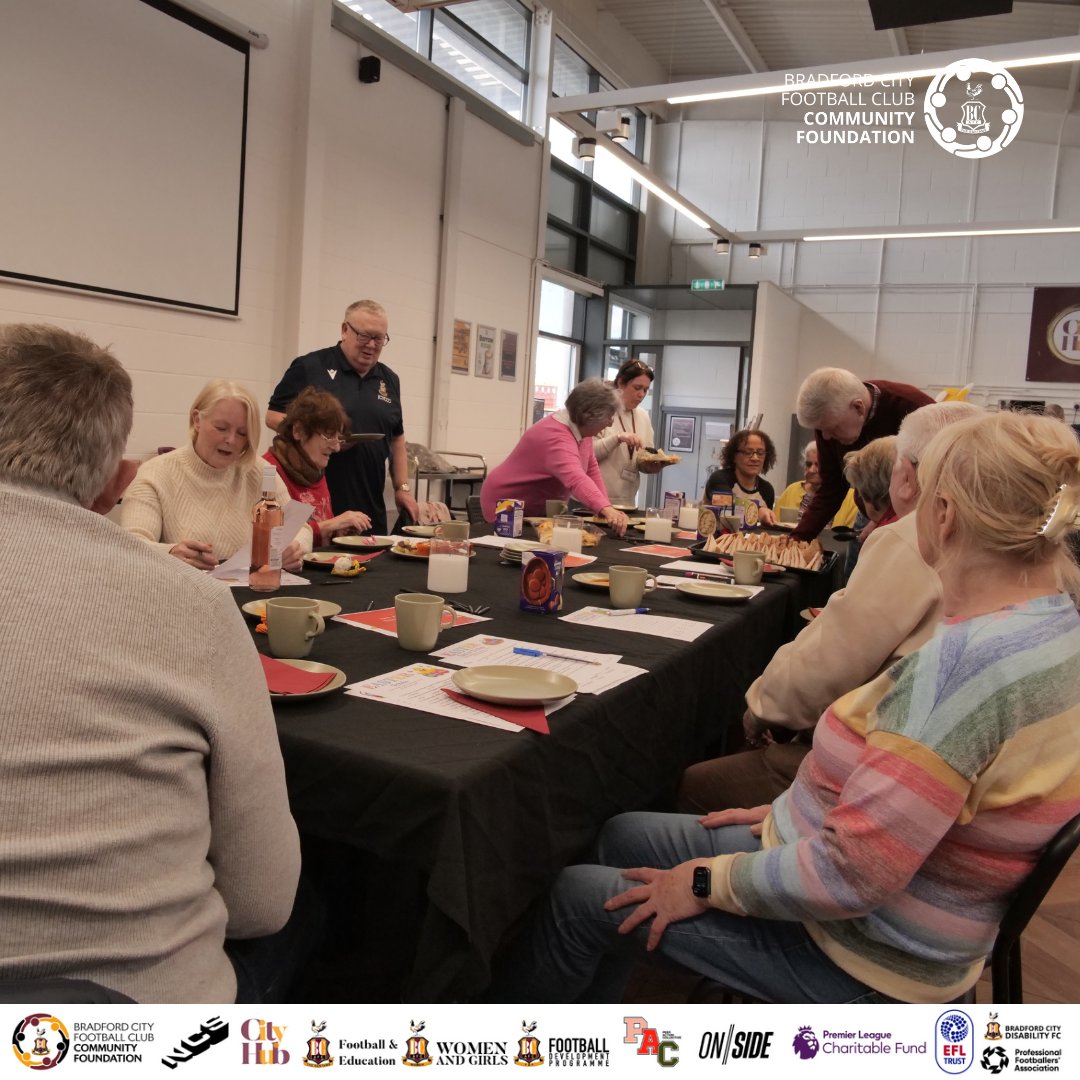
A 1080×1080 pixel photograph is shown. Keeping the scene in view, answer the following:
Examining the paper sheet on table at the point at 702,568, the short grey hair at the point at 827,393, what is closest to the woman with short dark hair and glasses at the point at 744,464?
the short grey hair at the point at 827,393

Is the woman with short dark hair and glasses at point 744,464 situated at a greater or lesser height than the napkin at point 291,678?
greater

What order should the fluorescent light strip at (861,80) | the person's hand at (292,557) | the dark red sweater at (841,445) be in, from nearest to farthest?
the person's hand at (292,557), the dark red sweater at (841,445), the fluorescent light strip at (861,80)

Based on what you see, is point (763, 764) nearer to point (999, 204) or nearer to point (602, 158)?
point (602, 158)

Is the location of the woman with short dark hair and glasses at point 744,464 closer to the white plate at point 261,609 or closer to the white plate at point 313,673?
the white plate at point 261,609

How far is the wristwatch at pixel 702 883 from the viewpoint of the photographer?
1.15 meters

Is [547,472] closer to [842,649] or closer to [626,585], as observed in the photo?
[626,585]

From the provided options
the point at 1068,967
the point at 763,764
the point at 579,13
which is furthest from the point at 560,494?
the point at 579,13

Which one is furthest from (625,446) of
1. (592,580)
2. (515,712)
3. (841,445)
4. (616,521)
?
(515,712)

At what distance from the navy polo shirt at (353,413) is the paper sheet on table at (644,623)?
186 cm

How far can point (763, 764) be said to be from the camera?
1779 millimetres

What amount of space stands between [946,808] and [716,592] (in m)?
1.39

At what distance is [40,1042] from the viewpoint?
79 cm

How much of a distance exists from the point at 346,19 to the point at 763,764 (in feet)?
17.1

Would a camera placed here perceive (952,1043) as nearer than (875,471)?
Yes
